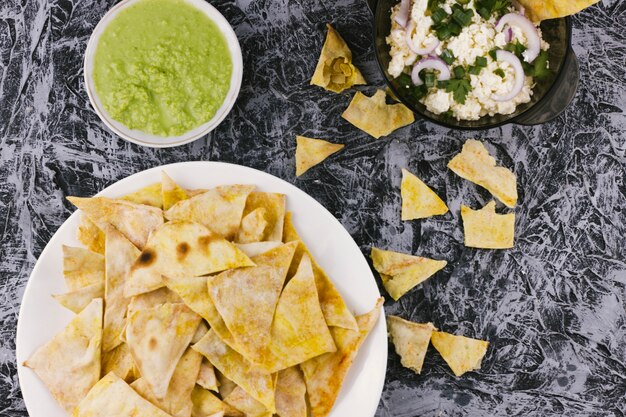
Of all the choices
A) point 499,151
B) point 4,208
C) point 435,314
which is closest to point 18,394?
point 4,208

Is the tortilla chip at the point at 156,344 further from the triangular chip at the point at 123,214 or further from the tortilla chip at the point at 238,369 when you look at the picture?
the triangular chip at the point at 123,214

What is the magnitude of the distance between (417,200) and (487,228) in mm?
315

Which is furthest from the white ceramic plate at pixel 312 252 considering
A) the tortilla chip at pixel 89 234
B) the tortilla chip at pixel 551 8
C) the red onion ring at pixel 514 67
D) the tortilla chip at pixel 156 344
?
the tortilla chip at pixel 551 8

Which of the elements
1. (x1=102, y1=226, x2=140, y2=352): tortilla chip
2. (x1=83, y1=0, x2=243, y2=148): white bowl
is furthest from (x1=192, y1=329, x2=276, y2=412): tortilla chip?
(x1=83, y1=0, x2=243, y2=148): white bowl

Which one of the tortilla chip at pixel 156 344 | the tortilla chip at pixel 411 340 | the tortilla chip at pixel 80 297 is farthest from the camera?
the tortilla chip at pixel 411 340

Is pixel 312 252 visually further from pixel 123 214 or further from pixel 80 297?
pixel 80 297

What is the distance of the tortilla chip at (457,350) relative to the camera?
268 cm

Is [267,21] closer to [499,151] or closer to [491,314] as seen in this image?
[499,151]

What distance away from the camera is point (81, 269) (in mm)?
2342

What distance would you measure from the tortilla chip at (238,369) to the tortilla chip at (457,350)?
2.62ft

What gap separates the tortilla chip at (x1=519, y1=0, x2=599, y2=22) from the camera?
226 cm

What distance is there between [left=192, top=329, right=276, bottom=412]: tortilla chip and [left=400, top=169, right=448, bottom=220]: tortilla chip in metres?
0.92

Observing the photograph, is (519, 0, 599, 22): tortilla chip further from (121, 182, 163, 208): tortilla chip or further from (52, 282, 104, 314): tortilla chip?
(52, 282, 104, 314): tortilla chip

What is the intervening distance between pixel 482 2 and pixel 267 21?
2.95 ft
